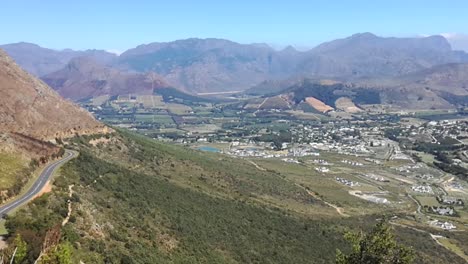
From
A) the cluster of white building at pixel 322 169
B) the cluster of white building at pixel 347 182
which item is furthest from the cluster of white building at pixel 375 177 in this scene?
the cluster of white building at pixel 322 169

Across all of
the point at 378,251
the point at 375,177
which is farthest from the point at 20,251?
the point at 375,177

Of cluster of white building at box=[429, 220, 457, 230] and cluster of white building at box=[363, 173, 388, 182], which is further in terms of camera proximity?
cluster of white building at box=[363, 173, 388, 182]

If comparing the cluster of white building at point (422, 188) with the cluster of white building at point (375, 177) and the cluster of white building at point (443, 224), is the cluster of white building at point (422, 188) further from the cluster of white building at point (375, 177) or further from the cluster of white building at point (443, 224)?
the cluster of white building at point (443, 224)

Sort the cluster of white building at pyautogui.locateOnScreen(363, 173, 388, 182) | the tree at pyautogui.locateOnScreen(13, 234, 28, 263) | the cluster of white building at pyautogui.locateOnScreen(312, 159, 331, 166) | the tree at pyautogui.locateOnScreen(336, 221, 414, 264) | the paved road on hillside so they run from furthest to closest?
1. the cluster of white building at pyautogui.locateOnScreen(312, 159, 331, 166)
2. the cluster of white building at pyautogui.locateOnScreen(363, 173, 388, 182)
3. the paved road on hillside
4. the tree at pyautogui.locateOnScreen(336, 221, 414, 264)
5. the tree at pyautogui.locateOnScreen(13, 234, 28, 263)

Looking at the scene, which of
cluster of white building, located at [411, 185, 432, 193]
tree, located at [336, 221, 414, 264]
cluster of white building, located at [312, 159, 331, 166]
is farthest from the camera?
cluster of white building, located at [312, 159, 331, 166]

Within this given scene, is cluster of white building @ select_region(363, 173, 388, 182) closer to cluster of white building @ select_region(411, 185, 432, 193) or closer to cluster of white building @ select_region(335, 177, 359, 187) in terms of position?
cluster of white building @ select_region(411, 185, 432, 193)

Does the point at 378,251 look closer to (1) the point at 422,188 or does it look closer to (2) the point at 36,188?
(2) the point at 36,188

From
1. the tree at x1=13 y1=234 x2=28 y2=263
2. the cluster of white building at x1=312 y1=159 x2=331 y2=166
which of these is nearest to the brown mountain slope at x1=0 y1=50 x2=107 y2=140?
the tree at x1=13 y1=234 x2=28 y2=263
